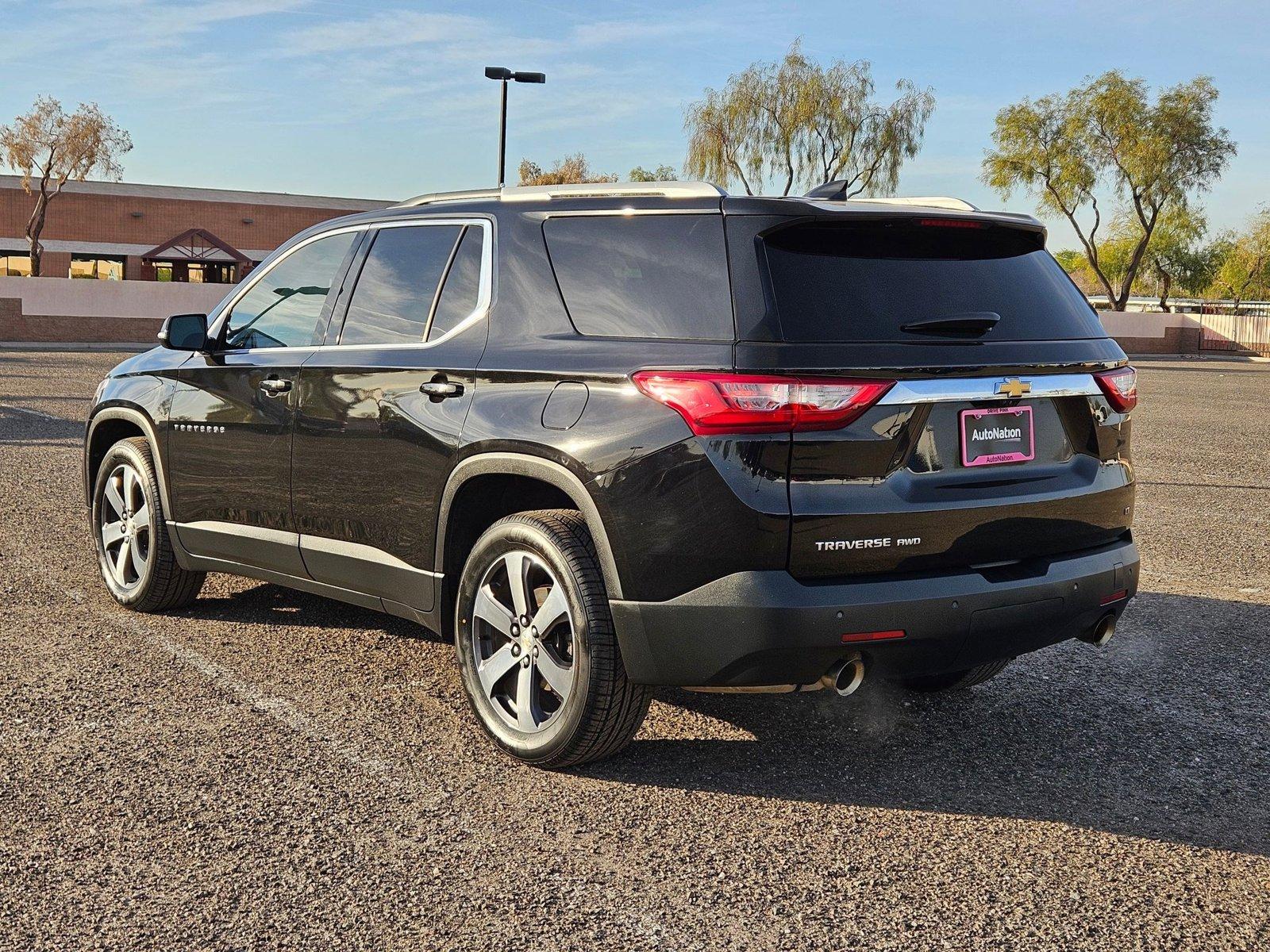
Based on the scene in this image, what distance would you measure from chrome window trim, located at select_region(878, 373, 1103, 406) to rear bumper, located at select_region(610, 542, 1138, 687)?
525 mm

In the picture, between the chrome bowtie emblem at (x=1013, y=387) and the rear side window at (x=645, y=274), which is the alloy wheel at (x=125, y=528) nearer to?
the rear side window at (x=645, y=274)

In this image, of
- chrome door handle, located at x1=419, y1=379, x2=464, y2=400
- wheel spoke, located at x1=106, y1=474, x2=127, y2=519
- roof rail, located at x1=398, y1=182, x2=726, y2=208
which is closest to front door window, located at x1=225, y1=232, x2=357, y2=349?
roof rail, located at x1=398, y1=182, x2=726, y2=208

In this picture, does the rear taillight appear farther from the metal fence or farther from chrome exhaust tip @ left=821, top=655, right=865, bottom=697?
the metal fence

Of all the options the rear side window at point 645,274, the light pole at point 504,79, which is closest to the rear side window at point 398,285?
the rear side window at point 645,274

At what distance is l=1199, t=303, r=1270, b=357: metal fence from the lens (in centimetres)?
5888

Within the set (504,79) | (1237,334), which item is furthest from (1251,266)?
(504,79)

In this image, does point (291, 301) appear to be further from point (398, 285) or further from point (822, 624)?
point (822, 624)

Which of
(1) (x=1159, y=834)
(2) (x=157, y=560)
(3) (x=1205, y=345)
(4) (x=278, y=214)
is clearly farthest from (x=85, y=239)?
(1) (x=1159, y=834)

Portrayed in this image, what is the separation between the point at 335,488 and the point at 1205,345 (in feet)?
201

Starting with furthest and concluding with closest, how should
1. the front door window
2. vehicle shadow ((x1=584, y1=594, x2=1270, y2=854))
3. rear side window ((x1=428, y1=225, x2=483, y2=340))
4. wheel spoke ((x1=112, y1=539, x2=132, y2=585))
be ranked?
wheel spoke ((x1=112, y1=539, x2=132, y2=585)) < the front door window < rear side window ((x1=428, y1=225, x2=483, y2=340)) < vehicle shadow ((x1=584, y1=594, x2=1270, y2=854))

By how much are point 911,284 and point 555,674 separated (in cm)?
167

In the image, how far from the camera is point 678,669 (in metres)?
4.04

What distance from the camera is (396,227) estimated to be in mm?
5363

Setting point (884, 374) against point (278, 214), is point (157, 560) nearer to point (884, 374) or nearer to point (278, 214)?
point (884, 374)
